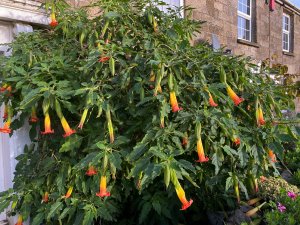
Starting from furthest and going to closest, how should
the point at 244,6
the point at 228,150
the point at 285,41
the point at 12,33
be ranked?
the point at 285,41 < the point at 244,6 < the point at 12,33 < the point at 228,150

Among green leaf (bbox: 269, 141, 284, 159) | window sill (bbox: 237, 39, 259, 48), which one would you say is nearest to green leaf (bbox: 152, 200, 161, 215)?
green leaf (bbox: 269, 141, 284, 159)

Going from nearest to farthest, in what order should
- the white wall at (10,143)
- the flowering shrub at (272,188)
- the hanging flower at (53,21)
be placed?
the hanging flower at (53,21), the white wall at (10,143), the flowering shrub at (272,188)

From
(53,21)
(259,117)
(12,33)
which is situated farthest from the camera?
(12,33)

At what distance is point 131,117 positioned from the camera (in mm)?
2695

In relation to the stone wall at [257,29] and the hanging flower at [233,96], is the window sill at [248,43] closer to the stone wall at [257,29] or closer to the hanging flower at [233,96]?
the stone wall at [257,29]

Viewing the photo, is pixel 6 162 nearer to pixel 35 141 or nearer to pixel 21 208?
pixel 35 141

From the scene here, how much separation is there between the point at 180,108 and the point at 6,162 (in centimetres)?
191

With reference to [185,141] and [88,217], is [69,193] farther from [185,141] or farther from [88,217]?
[185,141]

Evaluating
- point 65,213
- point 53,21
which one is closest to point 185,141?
point 65,213

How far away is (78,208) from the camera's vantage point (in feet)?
8.42

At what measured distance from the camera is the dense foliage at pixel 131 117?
7.63ft

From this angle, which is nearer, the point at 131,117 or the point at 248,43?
the point at 131,117

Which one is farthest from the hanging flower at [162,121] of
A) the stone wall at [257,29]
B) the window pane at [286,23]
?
the window pane at [286,23]

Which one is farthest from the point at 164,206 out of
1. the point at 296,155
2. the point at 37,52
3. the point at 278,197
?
the point at 296,155
